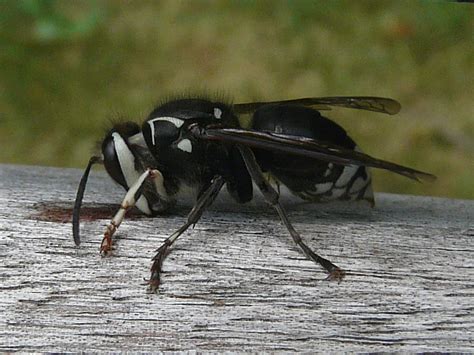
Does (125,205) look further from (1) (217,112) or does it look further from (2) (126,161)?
(1) (217,112)

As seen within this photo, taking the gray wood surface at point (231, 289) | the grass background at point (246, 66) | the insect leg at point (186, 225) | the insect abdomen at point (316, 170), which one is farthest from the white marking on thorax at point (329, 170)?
the grass background at point (246, 66)

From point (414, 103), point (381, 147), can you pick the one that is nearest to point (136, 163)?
point (381, 147)

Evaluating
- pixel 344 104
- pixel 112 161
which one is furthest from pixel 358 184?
pixel 112 161

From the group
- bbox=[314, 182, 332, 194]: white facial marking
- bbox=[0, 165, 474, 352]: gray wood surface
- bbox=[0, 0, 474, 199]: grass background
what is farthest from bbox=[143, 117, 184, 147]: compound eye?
bbox=[0, 0, 474, 199]: grass background

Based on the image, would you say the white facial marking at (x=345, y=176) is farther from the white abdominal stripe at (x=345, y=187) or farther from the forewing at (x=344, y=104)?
the forewing at (x=344, y=104)

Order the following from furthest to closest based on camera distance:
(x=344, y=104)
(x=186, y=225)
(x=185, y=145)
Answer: (x=344, y=104)
(x=185, y=145)
(x=186, y=225)

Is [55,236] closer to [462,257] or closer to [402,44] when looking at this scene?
[462,257]

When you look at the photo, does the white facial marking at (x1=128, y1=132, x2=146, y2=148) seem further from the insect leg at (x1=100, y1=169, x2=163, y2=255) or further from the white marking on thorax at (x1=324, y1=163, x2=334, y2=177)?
the white marking on thorax at (x1=324, y1=163, x2=334, y2=177)
